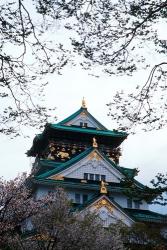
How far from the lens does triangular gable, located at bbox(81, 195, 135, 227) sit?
3572cm

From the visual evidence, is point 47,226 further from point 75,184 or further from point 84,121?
point 84,121

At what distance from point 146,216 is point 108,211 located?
4.01 metres

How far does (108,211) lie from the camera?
Answer: 36125 millimetres

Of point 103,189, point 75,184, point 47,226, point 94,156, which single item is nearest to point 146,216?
point 103,189

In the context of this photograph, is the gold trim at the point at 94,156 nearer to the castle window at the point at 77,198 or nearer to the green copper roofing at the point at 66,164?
the green copper roofing at the point at 66,164

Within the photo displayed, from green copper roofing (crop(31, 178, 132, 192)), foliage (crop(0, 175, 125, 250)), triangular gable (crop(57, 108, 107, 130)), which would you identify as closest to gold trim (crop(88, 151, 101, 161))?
green copper roofing (crop(31, 178, 132, 192))

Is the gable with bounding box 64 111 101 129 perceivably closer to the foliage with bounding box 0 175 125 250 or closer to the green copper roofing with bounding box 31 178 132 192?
the green copper roofing with bounding box 31 178 132 192

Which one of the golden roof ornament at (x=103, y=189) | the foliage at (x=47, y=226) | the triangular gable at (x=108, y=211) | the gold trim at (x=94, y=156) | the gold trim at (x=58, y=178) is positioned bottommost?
the foliage at (x=47, y=226)

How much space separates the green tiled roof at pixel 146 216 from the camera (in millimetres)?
37731

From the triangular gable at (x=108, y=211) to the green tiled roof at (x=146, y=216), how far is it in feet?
2.26

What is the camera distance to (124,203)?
41094mm

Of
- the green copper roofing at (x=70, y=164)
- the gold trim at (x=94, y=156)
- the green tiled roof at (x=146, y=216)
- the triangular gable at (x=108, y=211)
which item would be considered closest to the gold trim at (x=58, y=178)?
the green copper roofing at (x=70, y=164)

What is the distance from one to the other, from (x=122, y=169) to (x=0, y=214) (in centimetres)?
1917

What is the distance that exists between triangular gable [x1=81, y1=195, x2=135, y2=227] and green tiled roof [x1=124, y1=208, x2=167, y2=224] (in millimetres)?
690
